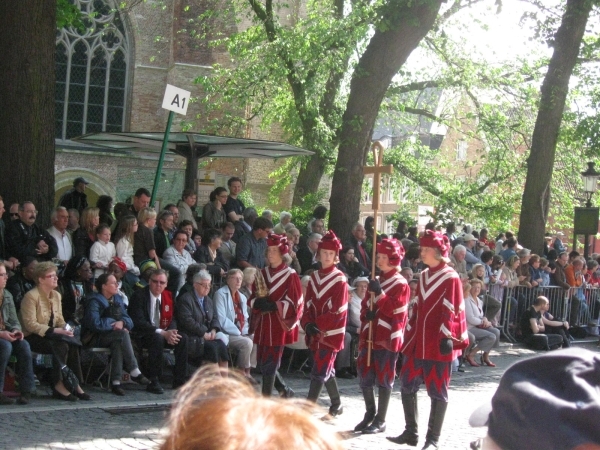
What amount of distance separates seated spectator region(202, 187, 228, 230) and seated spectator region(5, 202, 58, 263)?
13.1 feet

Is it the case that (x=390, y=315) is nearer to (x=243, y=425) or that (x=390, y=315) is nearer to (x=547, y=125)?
(x=243, y=425)

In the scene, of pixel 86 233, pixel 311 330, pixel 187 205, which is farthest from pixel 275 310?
pixel 187 205

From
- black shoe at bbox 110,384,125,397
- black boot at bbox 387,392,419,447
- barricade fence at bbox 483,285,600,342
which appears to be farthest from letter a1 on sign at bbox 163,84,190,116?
barricade fence at bbox 483,285,600,342

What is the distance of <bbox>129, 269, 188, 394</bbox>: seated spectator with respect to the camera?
1166cm

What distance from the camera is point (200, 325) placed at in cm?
1192

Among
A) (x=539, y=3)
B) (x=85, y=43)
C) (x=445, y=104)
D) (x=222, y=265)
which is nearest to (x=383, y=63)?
(x=222, y=265)

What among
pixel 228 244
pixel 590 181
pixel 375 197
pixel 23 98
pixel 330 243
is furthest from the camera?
pixel 590 181

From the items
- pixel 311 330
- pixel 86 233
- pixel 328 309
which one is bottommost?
pixel 311 330

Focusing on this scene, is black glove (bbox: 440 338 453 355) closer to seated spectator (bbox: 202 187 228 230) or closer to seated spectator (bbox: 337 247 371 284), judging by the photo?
seated spectator (bbox: 337 247 371 284)

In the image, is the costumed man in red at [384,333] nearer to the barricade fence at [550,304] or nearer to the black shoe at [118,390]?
the black shoe at [118,390]

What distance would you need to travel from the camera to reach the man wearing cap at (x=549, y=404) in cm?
141

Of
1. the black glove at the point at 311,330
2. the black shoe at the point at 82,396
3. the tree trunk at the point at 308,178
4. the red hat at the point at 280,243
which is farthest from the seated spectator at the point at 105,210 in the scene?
the tree trunk at the point at 308,178

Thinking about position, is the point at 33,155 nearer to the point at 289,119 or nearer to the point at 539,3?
the point at 289,119

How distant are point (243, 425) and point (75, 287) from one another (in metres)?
11.0
